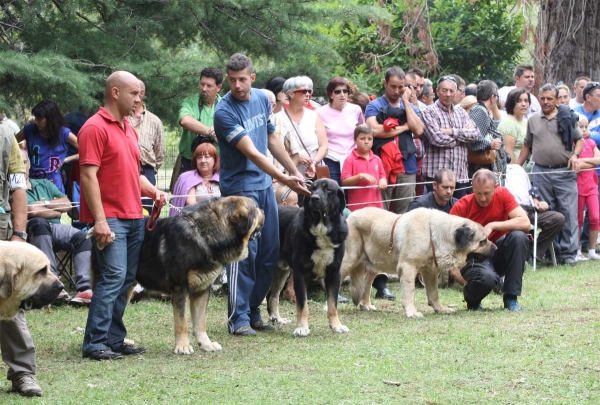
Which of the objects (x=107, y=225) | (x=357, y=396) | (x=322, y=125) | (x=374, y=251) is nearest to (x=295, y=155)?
(x=322, y=125)

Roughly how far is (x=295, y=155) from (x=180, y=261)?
134 inches

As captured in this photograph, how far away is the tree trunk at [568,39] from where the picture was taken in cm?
1641

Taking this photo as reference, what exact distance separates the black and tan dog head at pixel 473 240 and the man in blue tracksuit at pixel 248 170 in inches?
75.1

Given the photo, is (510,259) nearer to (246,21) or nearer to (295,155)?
(295,155)

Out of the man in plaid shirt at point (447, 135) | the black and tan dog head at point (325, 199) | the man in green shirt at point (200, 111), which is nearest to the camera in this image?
the black and tan dog head at point (325, 199)

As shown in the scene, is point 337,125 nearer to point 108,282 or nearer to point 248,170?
point 248,170

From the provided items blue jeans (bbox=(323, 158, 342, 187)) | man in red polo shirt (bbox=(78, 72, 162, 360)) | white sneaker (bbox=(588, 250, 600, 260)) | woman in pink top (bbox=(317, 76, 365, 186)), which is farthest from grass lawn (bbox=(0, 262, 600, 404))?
white sneaker (bbox=(588, 250, 600, 260))

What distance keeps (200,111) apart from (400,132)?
2615 millimetres

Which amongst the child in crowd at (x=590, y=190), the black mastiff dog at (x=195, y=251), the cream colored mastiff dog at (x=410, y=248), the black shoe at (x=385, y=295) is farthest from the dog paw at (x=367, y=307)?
the child in crowd at (x=590, y=190)

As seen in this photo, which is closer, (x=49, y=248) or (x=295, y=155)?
(x=49, y=248)

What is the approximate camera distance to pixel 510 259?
9.11m

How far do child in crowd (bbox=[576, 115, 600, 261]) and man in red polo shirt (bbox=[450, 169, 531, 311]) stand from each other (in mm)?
4077

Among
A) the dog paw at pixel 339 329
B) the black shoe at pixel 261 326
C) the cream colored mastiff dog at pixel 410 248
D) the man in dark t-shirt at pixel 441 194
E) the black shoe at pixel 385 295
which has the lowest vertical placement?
the black shoe at pixel 385 295

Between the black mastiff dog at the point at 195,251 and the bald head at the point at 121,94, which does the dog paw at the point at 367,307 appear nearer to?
the black mastiff dog at the point at 195,251
